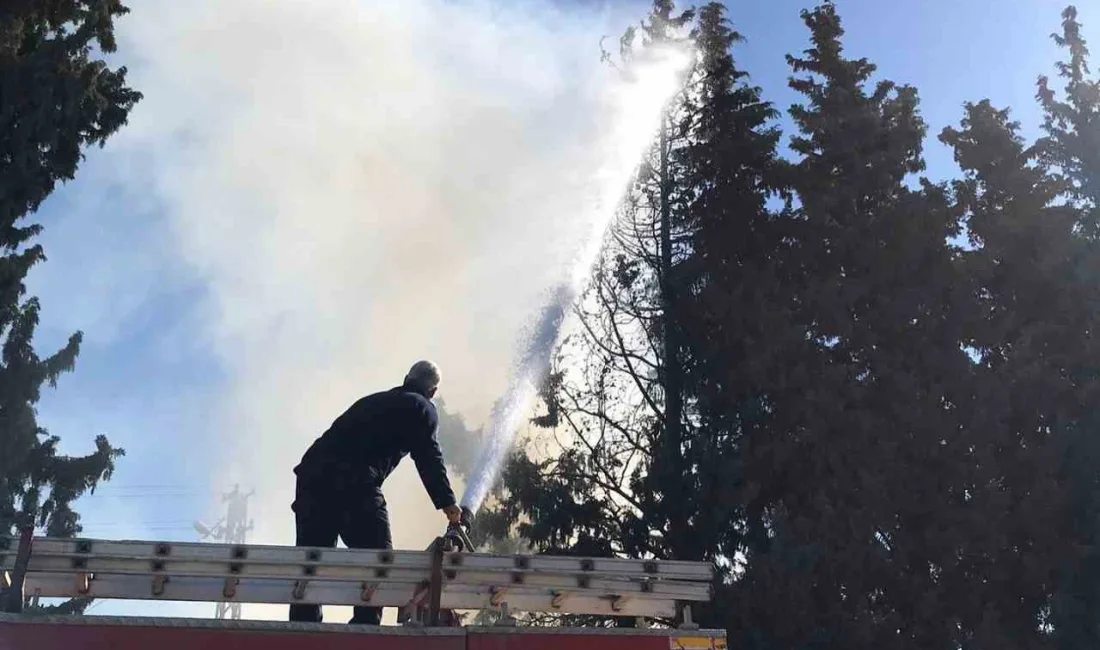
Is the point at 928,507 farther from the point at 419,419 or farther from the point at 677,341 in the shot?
the point at 419,419

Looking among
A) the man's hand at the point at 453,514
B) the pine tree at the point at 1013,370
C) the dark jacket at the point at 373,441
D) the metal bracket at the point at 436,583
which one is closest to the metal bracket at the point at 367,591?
the metal bracket at the point at 436,583

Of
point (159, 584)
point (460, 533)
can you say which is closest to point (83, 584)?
point (159, 584)

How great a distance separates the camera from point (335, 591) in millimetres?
4031

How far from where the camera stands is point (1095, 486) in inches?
634

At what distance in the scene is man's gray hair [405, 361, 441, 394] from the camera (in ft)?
19.1

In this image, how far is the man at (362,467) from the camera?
5.52 metres

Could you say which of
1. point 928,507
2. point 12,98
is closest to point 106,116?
point 12,98

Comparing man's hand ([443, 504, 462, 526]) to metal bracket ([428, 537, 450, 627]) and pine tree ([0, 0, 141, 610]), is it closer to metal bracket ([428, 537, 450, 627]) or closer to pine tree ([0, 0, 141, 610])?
metal bracket ([428, 537, 450, 627])

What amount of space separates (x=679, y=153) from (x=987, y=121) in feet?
20.2

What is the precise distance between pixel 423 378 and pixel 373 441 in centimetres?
48

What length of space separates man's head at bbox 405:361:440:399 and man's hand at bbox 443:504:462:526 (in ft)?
2.83

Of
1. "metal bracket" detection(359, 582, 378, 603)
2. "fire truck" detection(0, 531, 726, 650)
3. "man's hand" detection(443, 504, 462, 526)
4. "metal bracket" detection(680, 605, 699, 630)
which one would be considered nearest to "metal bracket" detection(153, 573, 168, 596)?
"fire truck" detection(0, 531, 726, 650)

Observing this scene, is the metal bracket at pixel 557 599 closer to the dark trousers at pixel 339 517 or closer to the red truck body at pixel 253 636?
the red truck body at pixel 253 636

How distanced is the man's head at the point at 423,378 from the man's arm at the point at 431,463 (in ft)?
0.72
